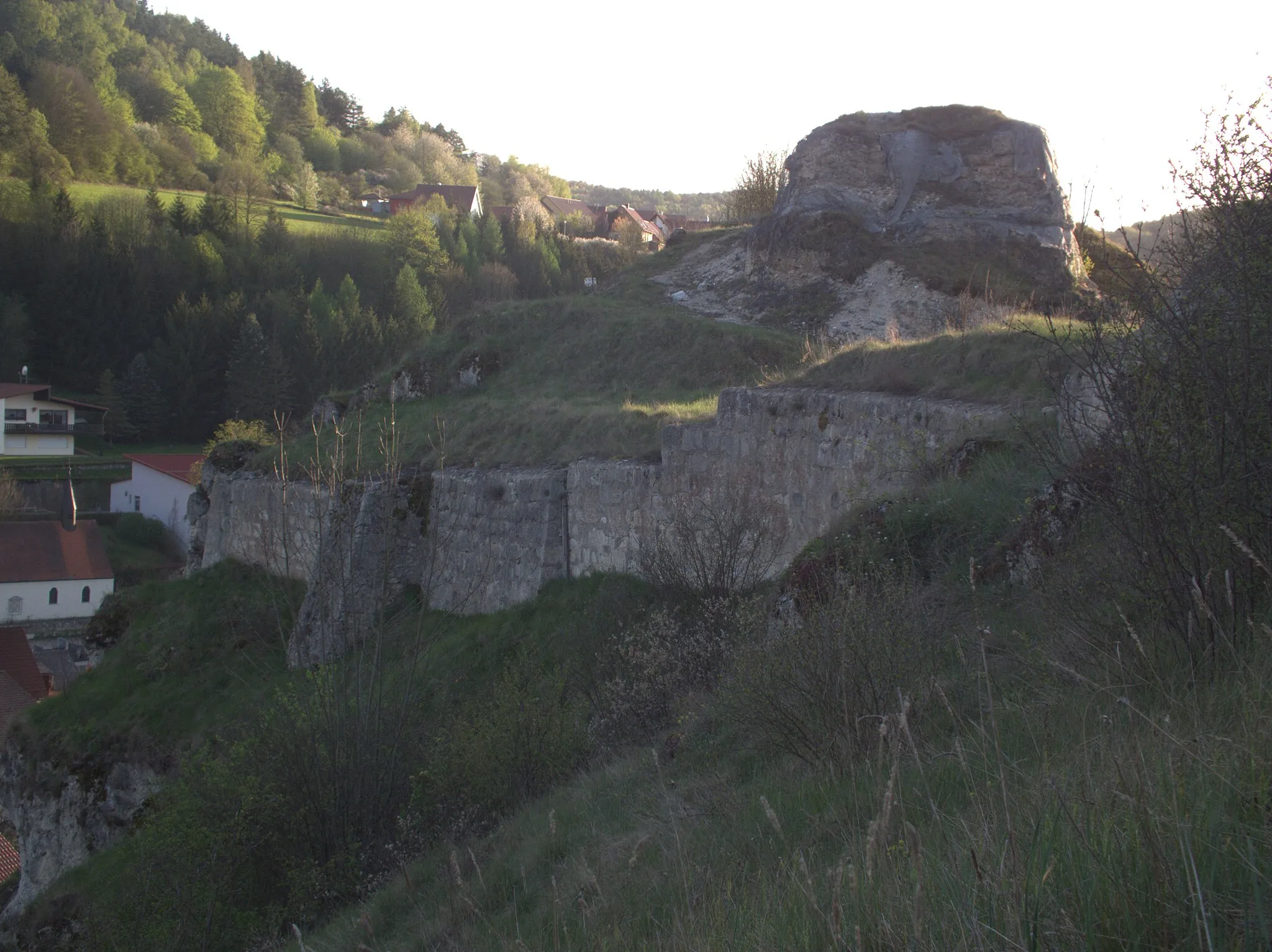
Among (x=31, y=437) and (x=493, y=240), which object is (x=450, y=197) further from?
(x=31, y=437)

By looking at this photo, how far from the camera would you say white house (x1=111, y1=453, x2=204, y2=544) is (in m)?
39.5

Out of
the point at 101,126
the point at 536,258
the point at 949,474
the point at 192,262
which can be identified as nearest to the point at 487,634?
the point at 949,474

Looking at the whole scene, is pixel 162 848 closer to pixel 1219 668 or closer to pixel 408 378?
pixel 1219 668

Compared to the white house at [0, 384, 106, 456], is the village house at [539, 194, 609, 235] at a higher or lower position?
higher

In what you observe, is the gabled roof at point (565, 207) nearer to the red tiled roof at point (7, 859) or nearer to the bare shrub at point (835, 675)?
the red tiled roof at point (7, 859)

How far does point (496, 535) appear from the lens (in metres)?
13.4

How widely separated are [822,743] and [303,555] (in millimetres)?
12865

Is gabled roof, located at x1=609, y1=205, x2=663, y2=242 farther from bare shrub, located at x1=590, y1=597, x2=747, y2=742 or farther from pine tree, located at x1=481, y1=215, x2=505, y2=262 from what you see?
bare shrub, located at x1=590, y1=597, x2=747, y2=742

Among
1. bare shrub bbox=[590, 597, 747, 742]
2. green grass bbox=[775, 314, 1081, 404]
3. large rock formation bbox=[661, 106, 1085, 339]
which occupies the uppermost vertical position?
large rock formation bbox=[661, 106, 1085, 339]

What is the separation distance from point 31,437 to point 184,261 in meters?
12.2

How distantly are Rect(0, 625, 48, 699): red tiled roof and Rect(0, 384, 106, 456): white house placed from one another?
62.8ft

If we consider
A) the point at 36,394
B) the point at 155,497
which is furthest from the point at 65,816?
the point at 36,394

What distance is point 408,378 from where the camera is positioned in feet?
65.9

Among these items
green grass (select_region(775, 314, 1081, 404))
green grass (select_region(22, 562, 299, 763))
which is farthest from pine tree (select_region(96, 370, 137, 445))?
green grass (select_region(775, 314, 1081, 404))
